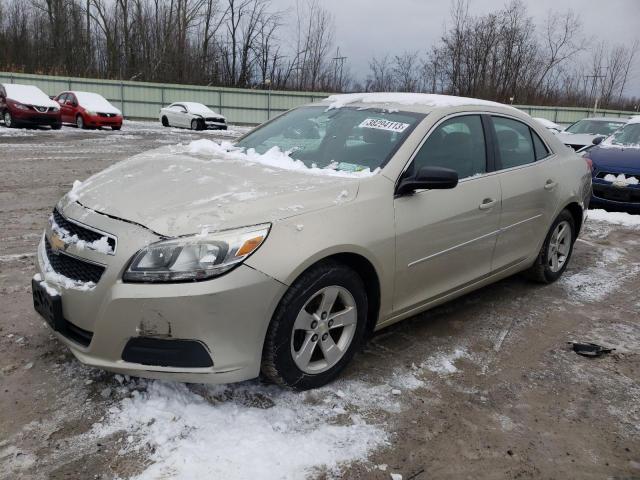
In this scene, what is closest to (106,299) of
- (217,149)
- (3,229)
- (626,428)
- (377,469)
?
(377,469)

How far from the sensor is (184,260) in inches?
99.2

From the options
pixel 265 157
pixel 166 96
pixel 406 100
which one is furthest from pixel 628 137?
pixel 166 96

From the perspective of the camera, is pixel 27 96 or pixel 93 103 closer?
pixel 27 96

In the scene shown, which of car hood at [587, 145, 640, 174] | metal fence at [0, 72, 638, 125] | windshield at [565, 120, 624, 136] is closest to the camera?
car hood at [587, 145, 640, 174]

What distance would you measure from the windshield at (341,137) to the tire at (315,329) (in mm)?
815

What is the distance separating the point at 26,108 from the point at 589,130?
55.9ft

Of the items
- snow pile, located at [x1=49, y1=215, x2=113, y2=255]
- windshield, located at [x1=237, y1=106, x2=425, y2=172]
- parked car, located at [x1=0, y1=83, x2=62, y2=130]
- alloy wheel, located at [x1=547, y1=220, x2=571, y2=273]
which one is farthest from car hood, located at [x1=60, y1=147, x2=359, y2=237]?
parked car, located at [x1=0, y1=83, x2=62, y2=130]

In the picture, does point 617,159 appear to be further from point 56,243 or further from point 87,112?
point 87,112

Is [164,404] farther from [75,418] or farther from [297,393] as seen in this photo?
[297,393]

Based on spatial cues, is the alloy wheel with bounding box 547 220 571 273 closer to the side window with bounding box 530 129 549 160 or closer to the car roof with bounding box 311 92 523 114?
the side window with bounding box 530 129 549 160

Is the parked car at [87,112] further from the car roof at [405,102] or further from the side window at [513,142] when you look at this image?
the side window at [513,142]

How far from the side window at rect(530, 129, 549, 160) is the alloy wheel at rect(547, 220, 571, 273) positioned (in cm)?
68

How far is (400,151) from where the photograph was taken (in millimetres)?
3441

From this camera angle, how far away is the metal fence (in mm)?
29244
